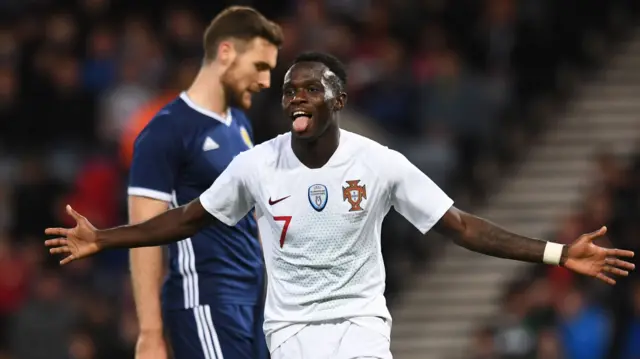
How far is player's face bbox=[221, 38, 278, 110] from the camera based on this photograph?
6648 millimetres

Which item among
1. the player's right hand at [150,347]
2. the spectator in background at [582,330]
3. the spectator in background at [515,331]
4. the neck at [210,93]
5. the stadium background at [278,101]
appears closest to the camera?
the player's right hand at [150,347]

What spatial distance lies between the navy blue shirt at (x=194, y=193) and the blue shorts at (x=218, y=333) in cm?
4

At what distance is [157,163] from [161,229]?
1.81 ft

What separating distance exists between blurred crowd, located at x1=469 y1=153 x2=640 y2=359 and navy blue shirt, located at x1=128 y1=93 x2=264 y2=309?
461 cm

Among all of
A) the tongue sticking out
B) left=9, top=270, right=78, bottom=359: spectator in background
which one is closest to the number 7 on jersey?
the tongue sticking out

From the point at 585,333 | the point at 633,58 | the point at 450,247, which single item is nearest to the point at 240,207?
the point at 585,333

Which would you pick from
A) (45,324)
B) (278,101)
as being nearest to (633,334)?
(278,101)

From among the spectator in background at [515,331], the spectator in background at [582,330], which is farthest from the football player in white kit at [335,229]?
the spectator in background at [582,330]

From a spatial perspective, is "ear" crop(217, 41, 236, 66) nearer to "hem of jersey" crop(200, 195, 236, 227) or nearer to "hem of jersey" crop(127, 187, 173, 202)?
"hem of jersey" crop(127, 187, 173, 202)

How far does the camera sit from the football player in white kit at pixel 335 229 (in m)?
5.62

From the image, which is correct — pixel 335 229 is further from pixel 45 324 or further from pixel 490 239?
pixel 45 324

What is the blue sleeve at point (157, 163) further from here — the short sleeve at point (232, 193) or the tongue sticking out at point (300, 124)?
the tongue sticking out at point (300, 124)

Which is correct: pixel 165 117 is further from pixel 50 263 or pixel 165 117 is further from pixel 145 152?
pixel 50 263

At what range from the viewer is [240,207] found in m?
5.86
